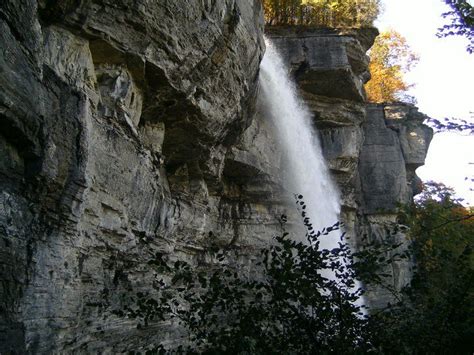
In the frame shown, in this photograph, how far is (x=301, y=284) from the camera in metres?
→ 4.15

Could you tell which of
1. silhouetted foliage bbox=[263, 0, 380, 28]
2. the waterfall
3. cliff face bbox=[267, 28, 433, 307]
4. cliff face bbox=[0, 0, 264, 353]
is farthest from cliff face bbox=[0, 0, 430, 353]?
silhouetted foliage bbox=[263, 0, 380, 28]

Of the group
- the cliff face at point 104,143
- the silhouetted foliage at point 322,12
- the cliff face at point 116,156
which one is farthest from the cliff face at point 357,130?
the cliff face at point 104,143

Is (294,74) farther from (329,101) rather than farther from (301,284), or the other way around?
(301,284)

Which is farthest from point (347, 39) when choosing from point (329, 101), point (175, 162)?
point (175, 162)

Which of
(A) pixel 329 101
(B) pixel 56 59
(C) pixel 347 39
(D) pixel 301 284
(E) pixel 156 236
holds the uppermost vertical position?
(C) pixel 347 39

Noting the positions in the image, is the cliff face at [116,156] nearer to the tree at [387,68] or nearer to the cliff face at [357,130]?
the cliff face at [357,130]

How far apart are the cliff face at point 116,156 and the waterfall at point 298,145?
0.90 m

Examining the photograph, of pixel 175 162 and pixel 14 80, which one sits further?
pixel 175 162

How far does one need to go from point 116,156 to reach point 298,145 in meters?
9.95

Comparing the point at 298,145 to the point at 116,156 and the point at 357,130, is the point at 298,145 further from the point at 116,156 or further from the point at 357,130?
the point at 116,156

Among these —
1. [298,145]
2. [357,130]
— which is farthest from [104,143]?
[357,130]

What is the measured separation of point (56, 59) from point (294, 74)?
40.4 feet

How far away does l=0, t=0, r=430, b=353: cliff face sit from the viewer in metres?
5.10

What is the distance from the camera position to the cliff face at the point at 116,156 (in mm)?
5102
